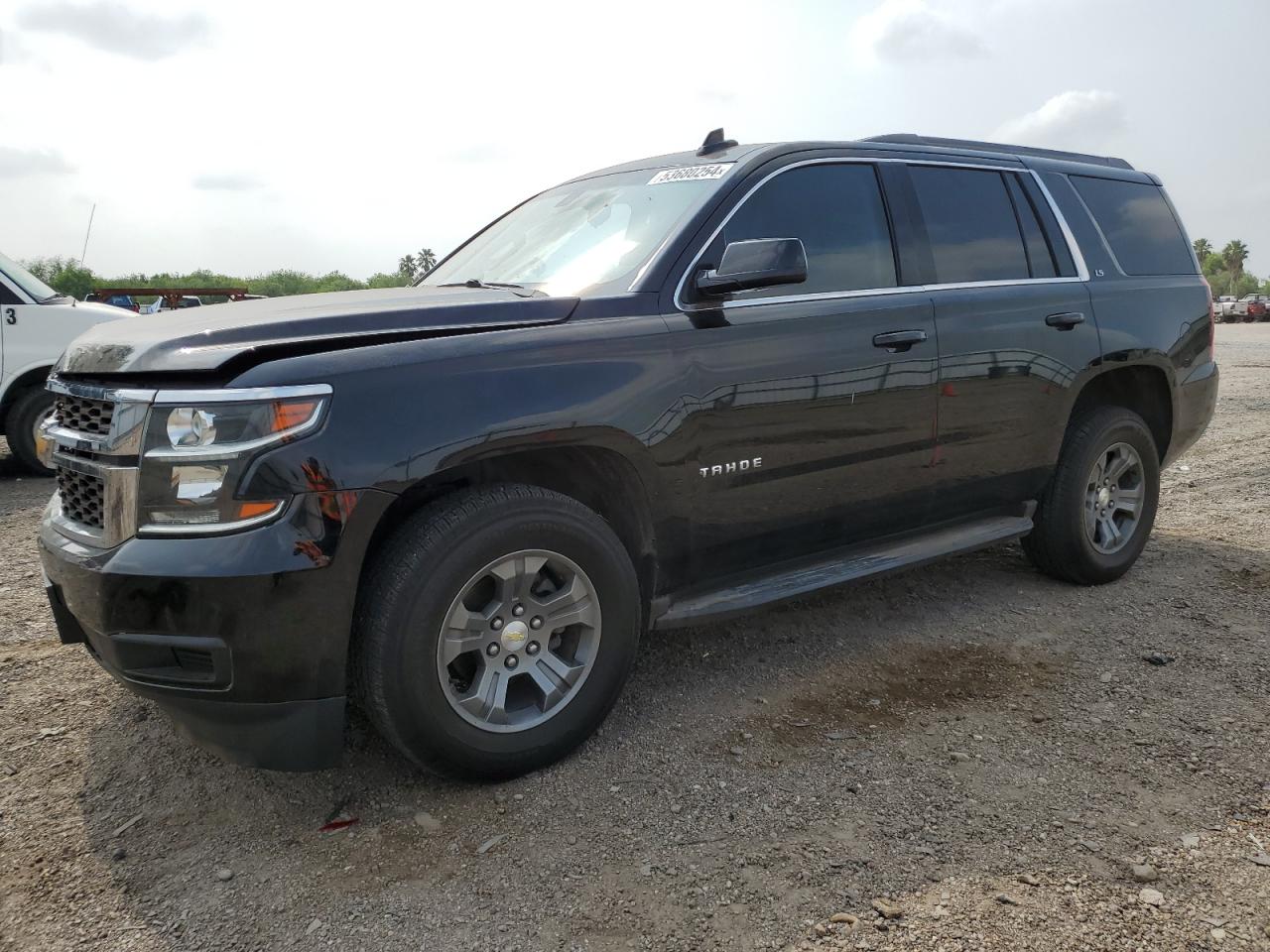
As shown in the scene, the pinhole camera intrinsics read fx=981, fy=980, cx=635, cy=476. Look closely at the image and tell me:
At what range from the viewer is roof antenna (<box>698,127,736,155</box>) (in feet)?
12.6

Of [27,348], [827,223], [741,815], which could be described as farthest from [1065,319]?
[27,348]

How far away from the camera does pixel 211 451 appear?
2.45 m

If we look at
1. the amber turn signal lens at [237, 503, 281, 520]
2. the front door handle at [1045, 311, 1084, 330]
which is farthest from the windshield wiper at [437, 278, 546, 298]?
the front door handle at [1045, 311, 1084, 330]

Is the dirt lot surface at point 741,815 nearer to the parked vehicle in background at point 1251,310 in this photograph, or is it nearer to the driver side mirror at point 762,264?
the driver side mirror at point 762,264

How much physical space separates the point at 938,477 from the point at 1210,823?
1601 mm

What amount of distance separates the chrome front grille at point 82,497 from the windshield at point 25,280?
5.78m

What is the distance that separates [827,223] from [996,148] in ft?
4.80

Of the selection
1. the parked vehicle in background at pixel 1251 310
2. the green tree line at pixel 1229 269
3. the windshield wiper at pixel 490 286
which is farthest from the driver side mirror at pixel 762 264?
the green tree line at pixel 1229 269

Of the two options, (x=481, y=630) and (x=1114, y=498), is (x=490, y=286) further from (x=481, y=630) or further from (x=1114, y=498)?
(x=1114, y=498)

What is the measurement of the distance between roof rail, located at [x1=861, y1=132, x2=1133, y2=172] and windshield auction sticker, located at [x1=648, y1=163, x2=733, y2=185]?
806 mm

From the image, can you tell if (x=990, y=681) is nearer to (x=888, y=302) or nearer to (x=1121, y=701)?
(x=1121, y=701)

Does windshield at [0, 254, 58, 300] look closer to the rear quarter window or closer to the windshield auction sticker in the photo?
the windshield auction sticker

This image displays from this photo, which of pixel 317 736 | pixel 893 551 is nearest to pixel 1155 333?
pixel 893 551

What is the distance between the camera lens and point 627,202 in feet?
12.2
